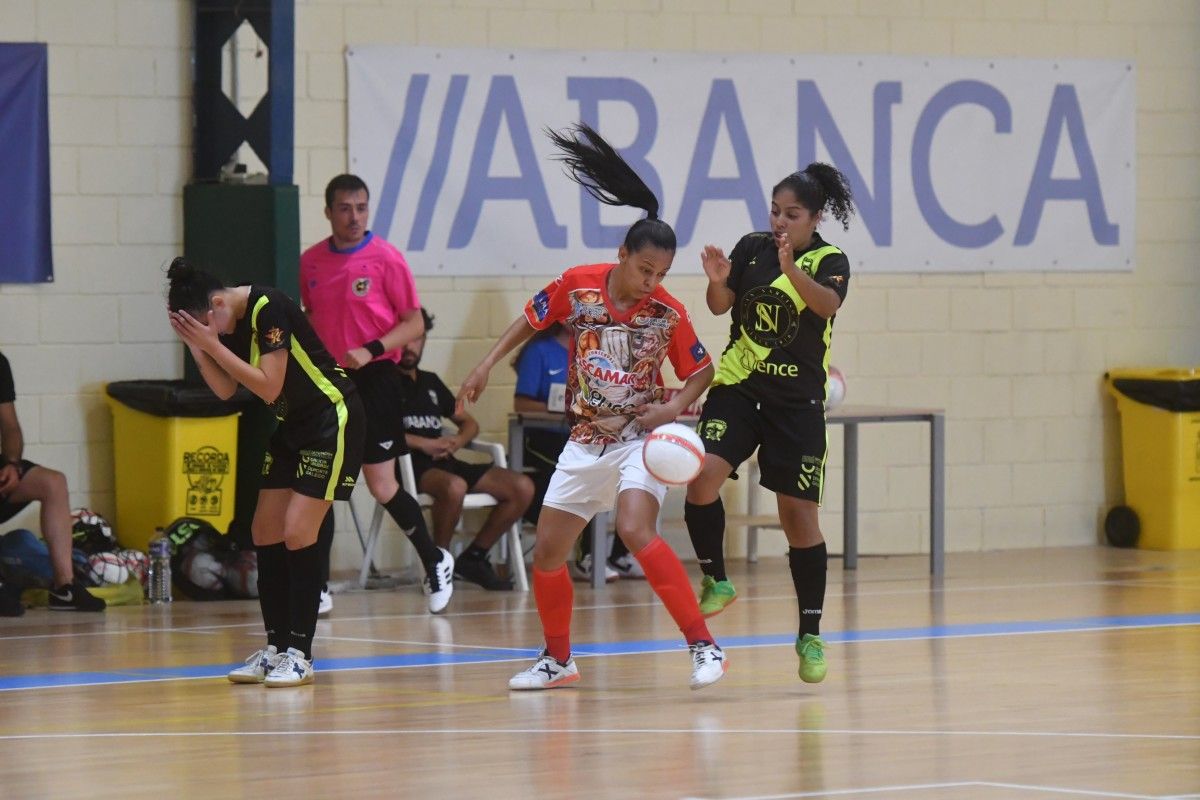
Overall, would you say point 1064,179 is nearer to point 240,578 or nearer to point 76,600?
point 240,578

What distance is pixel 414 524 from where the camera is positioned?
852 cm

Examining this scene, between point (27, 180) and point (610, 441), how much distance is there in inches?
168

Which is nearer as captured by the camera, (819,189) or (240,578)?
(819,189)

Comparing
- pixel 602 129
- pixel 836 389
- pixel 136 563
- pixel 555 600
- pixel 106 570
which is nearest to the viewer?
pixel 555 600

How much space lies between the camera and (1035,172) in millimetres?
11148

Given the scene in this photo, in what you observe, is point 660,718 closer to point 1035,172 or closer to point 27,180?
point 27,180

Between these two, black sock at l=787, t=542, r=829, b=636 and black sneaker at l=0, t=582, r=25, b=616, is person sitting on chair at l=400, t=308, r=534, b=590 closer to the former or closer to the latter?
black sneaker at l=0, t=582, r=25, b=616

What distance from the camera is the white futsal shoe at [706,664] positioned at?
6.04 metres

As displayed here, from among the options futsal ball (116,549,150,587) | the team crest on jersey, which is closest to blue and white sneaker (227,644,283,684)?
the team crest on jersey

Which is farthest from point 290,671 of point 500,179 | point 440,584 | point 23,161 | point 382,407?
point 500,179

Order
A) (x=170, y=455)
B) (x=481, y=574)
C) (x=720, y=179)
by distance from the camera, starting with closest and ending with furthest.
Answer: (x=170, y=455), (x=481, y=574), (x=720, y=179)

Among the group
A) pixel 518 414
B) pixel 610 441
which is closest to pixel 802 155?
pixel 518 414

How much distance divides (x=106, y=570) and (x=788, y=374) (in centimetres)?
378

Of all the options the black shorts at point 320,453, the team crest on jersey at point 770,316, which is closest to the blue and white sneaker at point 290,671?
the black shorts at point 320,453
